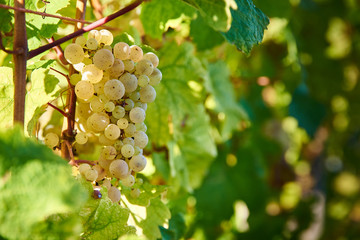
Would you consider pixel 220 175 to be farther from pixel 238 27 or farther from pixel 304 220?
pixel 238 27

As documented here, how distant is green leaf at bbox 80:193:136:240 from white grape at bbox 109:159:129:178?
0.03m

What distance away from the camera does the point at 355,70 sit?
8.75 feet

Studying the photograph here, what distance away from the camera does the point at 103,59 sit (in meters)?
0.51

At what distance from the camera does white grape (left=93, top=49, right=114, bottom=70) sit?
1.66 ft

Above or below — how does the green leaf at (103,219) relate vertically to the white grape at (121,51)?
below

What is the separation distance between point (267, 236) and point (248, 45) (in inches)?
57.0

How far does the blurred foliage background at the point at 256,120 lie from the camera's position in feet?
3.12

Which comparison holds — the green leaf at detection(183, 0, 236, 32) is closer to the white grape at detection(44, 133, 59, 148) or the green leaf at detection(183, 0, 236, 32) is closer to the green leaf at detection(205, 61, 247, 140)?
the white grape at detection(44, 133, 59, 148)

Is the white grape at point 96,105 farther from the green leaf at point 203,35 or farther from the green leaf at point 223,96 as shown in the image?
the green leaf at point 223,96

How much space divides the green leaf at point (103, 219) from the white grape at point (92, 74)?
14cm

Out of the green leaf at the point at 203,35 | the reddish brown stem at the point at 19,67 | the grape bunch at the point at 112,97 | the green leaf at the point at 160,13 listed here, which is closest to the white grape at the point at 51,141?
the grape bunch at the point at 112,97

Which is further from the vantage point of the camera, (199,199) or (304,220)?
(304,220)

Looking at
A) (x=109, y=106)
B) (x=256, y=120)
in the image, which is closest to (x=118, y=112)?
(x=109, y=106)

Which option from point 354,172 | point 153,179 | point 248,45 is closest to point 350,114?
point 354,172
